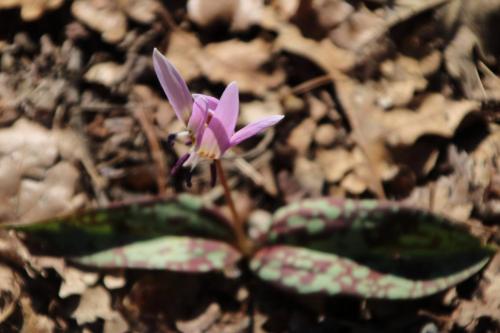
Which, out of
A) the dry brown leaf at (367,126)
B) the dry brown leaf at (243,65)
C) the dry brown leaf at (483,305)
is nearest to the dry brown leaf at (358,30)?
the dry brown leaf at (367,126)

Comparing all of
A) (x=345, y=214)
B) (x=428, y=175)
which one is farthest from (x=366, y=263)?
(x=428, y=175)

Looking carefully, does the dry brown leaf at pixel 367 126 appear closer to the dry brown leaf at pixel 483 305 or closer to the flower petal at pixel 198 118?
the dry brown leaf at pixel 483 305

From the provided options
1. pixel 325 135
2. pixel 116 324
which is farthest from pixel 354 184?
pixel 116 324

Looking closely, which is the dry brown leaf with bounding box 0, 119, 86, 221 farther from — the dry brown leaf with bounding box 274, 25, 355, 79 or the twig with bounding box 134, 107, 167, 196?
the dry brown leaf with bounding box 274, 25, 355, 79

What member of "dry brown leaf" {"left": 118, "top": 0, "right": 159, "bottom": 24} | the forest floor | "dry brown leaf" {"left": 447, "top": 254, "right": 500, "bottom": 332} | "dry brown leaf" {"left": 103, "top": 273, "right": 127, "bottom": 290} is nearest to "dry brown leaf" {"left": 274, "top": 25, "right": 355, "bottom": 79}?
the forest floor

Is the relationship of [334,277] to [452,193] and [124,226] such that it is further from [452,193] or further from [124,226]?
[124,226]

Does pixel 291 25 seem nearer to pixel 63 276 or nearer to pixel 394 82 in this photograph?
pixel 394 82
